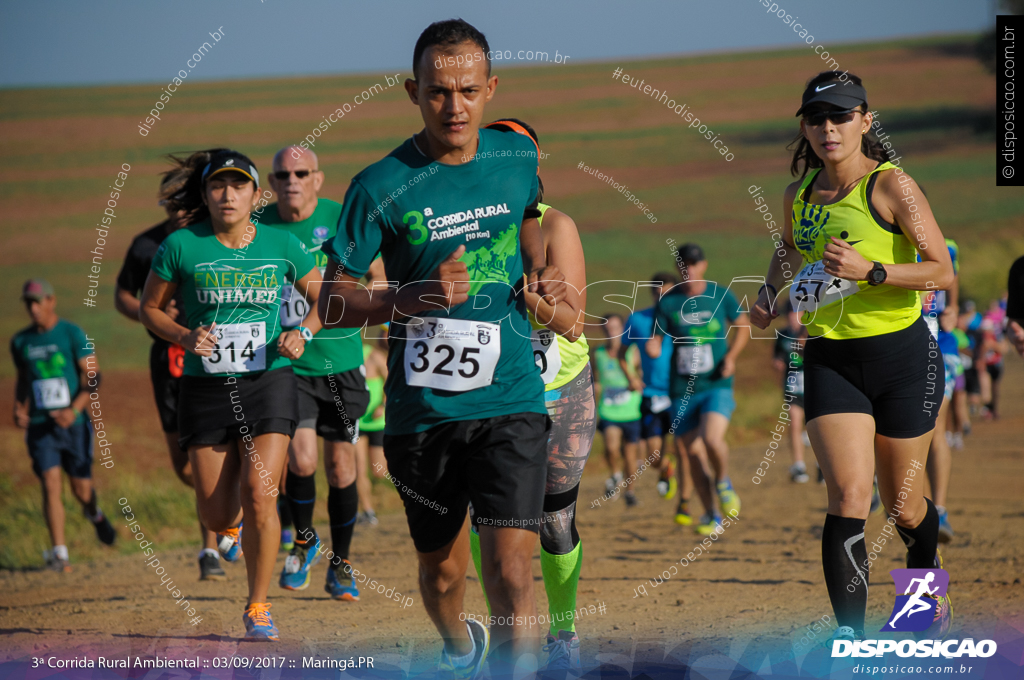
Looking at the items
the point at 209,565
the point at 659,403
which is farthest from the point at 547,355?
the point at 659,403

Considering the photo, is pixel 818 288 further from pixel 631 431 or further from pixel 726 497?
pixel 631 431

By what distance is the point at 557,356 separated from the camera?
3.95 meters

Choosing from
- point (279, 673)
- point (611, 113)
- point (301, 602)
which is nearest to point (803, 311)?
point (279, 673)

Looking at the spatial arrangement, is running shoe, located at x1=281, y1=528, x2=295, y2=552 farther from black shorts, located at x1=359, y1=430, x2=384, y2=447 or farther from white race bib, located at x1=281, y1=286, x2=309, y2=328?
black shorts, located at x1=359, y1=430, x2=384, y2=447

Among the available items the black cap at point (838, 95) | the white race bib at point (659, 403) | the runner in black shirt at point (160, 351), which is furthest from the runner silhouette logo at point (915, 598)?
the white race bib at point (659, 403)

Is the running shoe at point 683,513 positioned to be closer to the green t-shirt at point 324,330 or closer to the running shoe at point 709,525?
the running shoe at point 709,525

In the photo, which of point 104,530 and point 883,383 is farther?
point 104,530

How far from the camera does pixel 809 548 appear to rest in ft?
22.7

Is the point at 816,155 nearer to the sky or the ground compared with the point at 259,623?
nearer to the sky

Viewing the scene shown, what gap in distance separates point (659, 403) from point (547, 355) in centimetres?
562

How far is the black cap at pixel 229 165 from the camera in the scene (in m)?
4.55

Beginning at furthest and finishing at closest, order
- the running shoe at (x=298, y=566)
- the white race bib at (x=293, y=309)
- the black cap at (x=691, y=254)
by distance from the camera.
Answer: the black cap at (x=691, y=254), the running shoe at (x=298, y=566), the white race bib at (x=293, y=309)

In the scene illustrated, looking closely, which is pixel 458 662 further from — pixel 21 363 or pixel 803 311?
pixel 21 363

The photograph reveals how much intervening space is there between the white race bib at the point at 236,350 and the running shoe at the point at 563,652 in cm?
192
